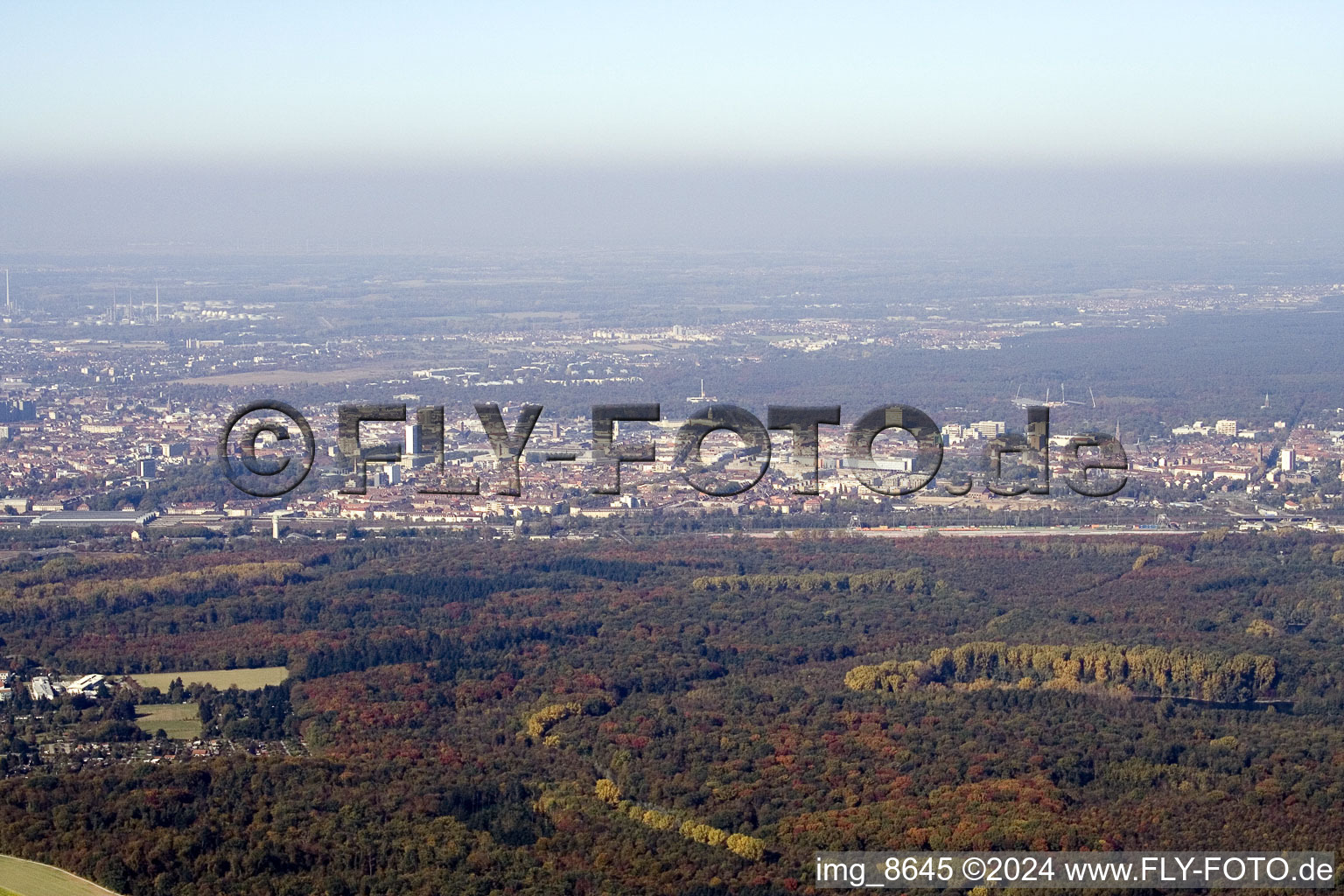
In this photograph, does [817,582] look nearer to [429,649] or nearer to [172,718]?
[429,649]

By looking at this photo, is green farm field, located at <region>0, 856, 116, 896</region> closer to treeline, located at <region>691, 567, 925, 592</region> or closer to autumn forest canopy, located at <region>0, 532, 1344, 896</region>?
autumn forest canopy, located at <region>0, 532, 1344, 896</region>

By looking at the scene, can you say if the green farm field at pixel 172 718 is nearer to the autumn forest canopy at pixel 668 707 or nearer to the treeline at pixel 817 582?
the autumn forest canopy at pixel 668 707

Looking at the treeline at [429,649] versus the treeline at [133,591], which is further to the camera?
the treeline at [133,591]

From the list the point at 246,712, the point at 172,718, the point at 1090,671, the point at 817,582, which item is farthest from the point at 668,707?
the point at 817,582

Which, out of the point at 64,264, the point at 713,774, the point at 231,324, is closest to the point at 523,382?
the point at 231,324

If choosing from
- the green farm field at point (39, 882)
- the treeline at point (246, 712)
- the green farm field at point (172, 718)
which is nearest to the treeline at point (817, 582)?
the treeline at point (246, 712)

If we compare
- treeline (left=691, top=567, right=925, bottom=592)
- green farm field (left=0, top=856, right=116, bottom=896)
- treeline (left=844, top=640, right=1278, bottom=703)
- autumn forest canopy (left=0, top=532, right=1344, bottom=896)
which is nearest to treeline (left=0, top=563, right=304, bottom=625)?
autumn forest canopy (left=0, top=532, right=1344, bottom=896)

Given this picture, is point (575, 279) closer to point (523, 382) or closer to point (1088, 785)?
point (523, 382)
